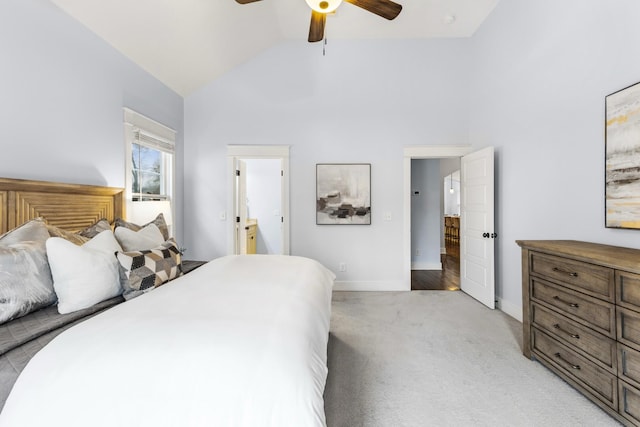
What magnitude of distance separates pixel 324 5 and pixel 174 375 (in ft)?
8.25

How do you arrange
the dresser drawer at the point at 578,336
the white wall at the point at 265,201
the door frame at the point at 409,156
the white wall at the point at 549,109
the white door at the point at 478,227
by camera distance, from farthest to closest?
the white wall at the point at 265,201, the door frame at the point at 409,156, the white door at the point at 478,227, the white wall at the point at 549,109, the dresser drawer at the point at 578,336

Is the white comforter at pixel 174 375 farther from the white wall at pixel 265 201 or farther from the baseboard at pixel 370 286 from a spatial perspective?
the white wall at pixel 265 201

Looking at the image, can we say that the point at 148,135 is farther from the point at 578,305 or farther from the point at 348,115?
the point at 578,305

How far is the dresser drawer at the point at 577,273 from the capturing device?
1587 mm

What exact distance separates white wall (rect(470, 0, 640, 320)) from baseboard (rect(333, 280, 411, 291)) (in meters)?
1.23

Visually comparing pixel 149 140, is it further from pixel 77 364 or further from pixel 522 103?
pixel 522 103

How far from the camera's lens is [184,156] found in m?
4.09

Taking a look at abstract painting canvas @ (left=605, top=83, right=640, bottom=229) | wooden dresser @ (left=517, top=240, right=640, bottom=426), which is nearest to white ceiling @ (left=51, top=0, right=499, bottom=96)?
abstract painting canvas @ (left=605, top=83, right=640, bottom=229)

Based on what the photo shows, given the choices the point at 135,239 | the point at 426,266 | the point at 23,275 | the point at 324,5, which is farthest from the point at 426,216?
the point at 23,275

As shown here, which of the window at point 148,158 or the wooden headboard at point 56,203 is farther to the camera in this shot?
the window at point 148,158

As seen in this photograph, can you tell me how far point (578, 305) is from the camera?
5.82ft

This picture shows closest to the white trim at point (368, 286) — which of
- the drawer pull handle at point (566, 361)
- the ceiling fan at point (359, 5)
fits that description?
the drawer pull handle at point (566, 361)

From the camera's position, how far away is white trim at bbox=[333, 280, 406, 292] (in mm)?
4062

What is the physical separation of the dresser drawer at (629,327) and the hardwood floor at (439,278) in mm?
2671
